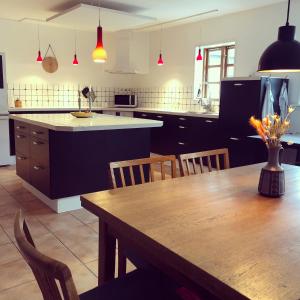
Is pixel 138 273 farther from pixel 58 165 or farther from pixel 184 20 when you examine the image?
pixel 184 20

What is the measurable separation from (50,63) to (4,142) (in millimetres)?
1848

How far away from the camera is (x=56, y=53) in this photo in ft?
20.5

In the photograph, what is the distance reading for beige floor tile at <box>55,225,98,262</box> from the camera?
8.11 feet

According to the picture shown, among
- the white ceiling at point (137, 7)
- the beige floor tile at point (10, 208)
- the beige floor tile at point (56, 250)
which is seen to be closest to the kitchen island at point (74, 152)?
the beige floor tile at point (10, 208)

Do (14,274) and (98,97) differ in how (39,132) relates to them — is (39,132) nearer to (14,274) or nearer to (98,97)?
(14,274)

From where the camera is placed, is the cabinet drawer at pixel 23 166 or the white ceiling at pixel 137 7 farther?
the white ceiling at pixel 137 7

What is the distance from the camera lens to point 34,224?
3023mm

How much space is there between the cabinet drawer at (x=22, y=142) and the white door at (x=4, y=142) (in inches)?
47.2

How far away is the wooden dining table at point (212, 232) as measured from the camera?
0.89m

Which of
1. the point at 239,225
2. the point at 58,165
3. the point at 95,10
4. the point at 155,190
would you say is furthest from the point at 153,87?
the point at 239,225

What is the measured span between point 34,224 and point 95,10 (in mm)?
2901

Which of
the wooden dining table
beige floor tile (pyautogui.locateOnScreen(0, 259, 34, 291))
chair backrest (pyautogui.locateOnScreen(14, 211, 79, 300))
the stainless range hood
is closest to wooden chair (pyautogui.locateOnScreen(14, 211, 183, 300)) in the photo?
chair backrest (pyautogui.locateOnScreen(14, 211, 79, 300))

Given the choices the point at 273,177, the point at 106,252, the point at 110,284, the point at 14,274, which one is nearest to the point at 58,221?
the point at 14,274

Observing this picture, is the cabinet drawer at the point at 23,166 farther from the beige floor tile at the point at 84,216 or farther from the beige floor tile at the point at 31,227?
the beige floor tile at the point at 84,216
